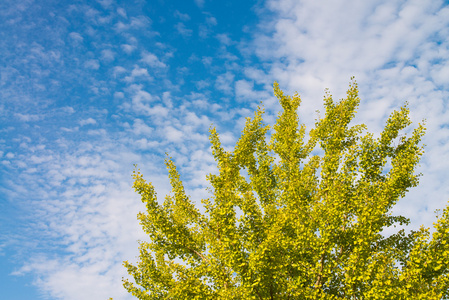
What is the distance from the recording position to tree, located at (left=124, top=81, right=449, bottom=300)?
1130 cm

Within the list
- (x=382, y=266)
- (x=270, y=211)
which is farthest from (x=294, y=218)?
(x=382, y=266)

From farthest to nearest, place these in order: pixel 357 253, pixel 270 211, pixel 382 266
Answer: pixel 270 211
pixel 357 253
pixel 382 266

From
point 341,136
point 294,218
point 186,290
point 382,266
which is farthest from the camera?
point 341,136

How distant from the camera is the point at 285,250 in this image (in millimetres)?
12742

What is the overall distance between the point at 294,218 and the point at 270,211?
60.3 inches

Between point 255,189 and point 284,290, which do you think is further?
point 255,189

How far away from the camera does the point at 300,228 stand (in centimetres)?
1270

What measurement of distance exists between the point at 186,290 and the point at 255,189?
698cm

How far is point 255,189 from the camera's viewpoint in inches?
687

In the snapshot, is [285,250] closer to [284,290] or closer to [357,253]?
[284,290]

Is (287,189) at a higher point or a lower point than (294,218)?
higher

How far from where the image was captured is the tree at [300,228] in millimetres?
11305

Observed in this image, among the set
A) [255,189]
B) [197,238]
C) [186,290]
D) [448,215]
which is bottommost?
[448,215]

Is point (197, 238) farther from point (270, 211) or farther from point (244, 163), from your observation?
point (244, 163)
